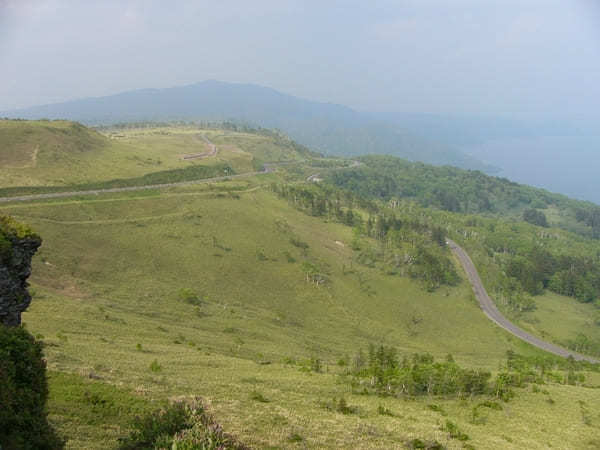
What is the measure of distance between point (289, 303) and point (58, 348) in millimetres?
45754

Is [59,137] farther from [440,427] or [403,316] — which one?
[440,427]

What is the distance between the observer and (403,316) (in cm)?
7950

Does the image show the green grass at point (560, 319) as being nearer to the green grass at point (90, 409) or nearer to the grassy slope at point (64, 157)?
the green grass at point (90, 409)

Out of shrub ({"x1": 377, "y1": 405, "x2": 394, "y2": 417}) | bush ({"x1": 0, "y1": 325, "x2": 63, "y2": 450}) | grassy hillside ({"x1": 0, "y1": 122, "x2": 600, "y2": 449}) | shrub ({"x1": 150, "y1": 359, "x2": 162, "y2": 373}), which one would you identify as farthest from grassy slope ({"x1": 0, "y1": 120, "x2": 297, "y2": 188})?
shrub ({"x1": 377, "y1": 405, "x2": 394, "y2": 417})

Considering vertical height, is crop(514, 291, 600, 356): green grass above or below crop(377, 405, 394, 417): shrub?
below

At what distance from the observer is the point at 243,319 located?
177ft

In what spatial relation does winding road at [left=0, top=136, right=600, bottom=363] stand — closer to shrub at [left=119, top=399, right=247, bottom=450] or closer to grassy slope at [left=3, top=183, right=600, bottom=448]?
grassy slope at [left=3, top=183, right=600, bottom=448]

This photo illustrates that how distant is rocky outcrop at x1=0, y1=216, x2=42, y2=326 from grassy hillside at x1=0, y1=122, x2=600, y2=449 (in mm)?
4329

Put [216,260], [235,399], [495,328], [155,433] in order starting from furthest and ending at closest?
1. [495,328]
2. [216,260]
3. [235,399]
4. [155,433]

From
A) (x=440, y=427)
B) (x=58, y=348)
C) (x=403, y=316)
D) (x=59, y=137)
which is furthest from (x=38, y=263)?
(x=59, y=137)

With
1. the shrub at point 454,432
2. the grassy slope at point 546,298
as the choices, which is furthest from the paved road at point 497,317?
the shrub at point 454,432

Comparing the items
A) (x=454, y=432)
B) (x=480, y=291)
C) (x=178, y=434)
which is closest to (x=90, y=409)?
(x=178, y=434)

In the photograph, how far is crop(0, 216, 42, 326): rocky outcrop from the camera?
16844 millimetres

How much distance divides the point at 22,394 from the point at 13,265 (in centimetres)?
822
